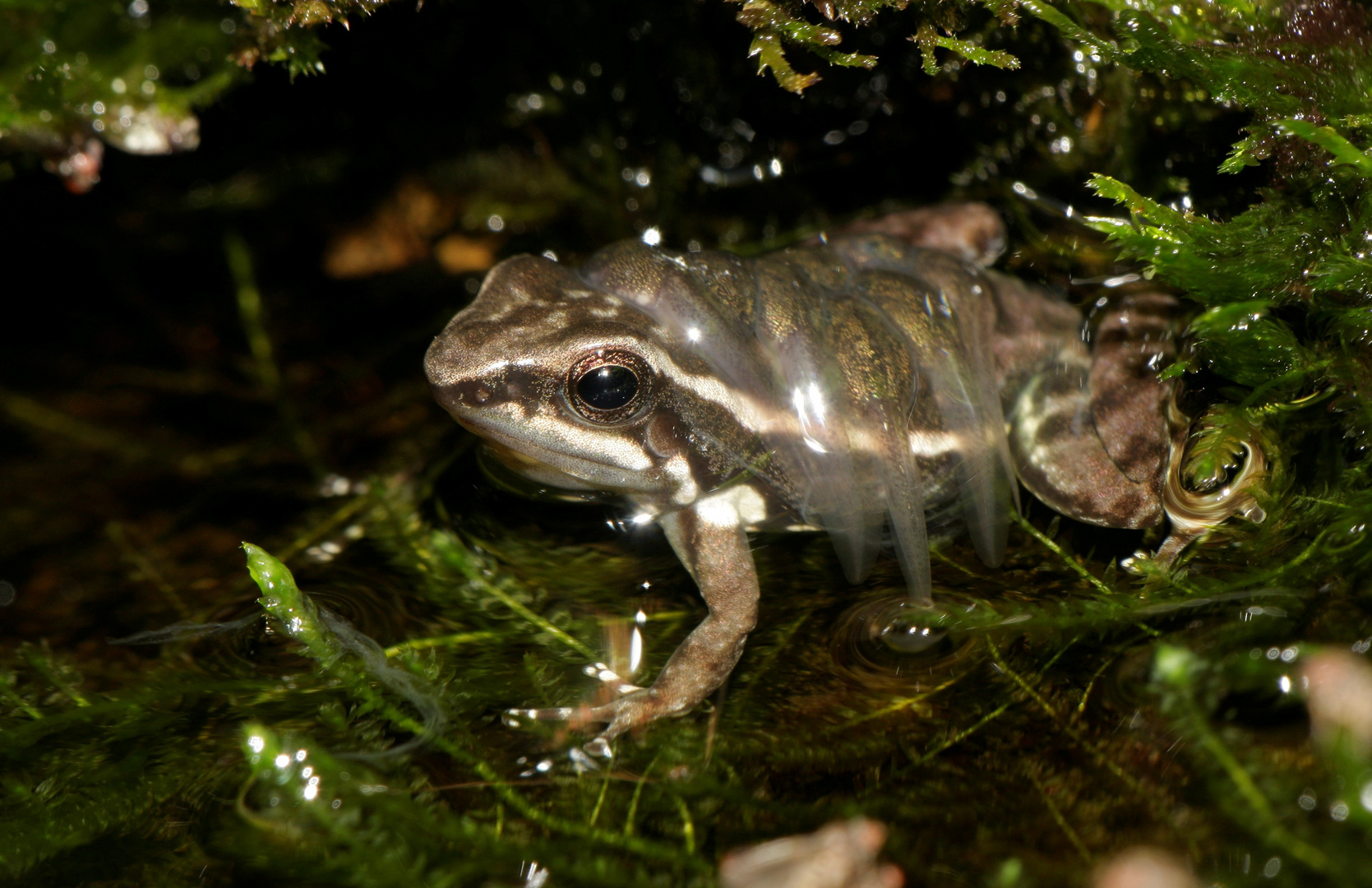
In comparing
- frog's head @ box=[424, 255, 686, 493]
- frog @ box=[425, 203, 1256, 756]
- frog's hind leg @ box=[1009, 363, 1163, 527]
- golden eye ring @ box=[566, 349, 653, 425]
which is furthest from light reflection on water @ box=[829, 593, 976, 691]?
golden eye ring @ box=[566, 349, 653, 425]

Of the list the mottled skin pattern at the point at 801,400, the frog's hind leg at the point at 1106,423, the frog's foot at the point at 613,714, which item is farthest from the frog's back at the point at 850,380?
the frog's foot at the point at 613,714

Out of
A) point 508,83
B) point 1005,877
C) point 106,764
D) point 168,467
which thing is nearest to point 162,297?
point 168,467

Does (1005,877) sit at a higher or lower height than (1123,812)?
higher

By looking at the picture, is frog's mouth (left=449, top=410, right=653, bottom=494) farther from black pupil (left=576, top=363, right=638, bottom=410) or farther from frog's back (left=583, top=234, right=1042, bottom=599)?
frog's back (left=583, top=234, right=1042, bottom=599)

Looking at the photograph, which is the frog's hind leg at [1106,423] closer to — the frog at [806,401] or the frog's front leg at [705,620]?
the frog at [806,401]

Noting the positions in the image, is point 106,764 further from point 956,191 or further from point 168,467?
point 956,191
